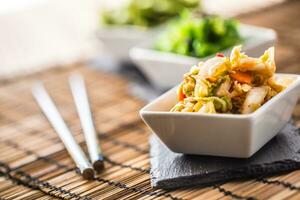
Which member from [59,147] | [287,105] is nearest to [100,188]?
[59,147]

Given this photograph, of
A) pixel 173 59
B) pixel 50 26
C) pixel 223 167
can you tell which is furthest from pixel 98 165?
pixel 50 26

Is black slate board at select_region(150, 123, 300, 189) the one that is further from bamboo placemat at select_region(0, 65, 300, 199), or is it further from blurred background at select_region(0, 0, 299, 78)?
blurred background at select_region(0, 0, 299, 78)

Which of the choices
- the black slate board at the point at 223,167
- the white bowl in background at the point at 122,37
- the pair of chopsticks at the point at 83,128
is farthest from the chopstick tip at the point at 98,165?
the white bowl in background at the point at 122,37

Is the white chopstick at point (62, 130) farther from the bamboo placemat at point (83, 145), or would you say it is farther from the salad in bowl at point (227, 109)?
the salad in bowl at point (227, 109)

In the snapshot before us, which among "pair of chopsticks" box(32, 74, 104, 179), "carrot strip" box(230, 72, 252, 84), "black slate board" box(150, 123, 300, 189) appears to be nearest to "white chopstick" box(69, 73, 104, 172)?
"pair of chopsticks" box(32, 74, 104, 179)

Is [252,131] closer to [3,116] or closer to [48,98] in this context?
[48,98]
